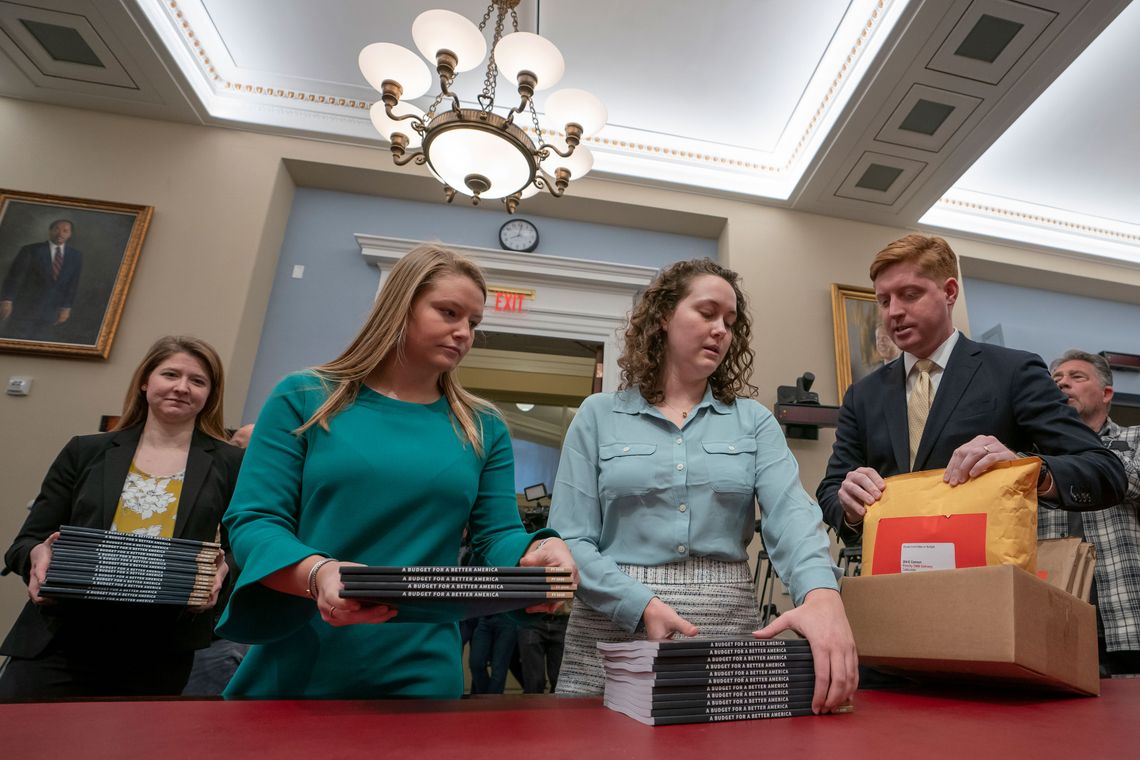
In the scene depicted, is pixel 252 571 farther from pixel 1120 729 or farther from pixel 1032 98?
pixel 1032 98

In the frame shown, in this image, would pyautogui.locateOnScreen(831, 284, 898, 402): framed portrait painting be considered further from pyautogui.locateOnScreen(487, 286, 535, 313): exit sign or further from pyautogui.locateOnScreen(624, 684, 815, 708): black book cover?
pyautogui.locateOnScreen(624, 684, 815, 708): black book cover

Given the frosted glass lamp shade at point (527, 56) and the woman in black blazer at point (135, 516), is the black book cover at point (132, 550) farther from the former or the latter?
the frosted glass lamp shade at point (527, 56)

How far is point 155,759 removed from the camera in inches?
20.5

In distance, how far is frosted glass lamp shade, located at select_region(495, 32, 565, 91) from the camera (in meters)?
2.78

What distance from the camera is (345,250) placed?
15.8 feet

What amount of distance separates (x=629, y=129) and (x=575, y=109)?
1.84m

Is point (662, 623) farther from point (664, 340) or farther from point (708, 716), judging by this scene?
point (664, 340)

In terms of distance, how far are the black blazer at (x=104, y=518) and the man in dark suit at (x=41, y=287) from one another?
290cm

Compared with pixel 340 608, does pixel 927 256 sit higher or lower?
higher

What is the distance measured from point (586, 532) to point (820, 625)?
48 cm

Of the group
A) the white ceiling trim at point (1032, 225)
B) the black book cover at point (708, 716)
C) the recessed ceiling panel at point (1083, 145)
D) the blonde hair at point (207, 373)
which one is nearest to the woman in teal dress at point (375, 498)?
the black book cover at point (708, 716)

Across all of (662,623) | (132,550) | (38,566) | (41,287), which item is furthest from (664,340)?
(41,287)

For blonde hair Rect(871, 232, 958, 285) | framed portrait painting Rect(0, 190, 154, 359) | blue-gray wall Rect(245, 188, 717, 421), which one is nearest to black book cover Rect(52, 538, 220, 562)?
blonde hair Rect(871, 232, 958, 285)

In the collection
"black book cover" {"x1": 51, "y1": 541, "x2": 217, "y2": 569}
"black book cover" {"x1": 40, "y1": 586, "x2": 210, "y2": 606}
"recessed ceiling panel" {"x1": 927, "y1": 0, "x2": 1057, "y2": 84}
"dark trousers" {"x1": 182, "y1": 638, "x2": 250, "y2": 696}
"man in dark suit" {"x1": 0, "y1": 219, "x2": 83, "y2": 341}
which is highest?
"recessed ceiling panel" {"x1": 927, "y1": 0, "x2": 1057, "y2": 84}
